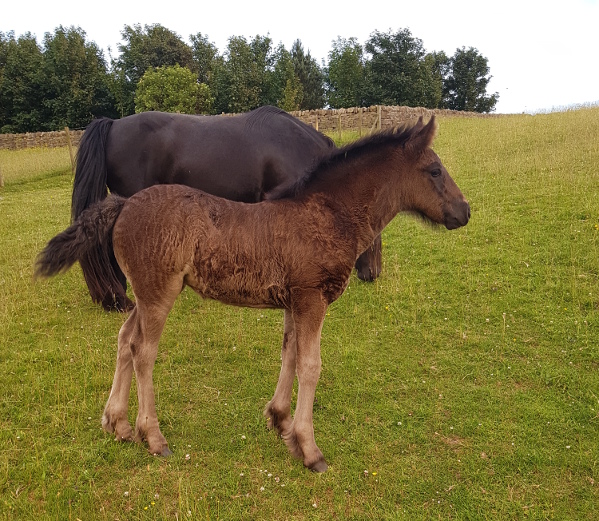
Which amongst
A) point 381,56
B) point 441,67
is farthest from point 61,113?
point 441,67

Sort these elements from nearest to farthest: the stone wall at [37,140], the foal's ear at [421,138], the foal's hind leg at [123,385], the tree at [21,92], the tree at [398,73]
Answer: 1. the foal's ear at [421,138]
2. the foal's hind leg at [123,385]
3. the stone wall at [37,140]
4. the tree at [21,92]
5. the tree at [398,73]

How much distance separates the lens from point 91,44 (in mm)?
47406

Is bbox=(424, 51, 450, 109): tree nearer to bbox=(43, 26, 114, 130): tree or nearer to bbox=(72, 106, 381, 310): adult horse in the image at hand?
bbox=(43, 26, 114, 130): tree

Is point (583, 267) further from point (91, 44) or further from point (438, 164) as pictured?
point (91, 44)

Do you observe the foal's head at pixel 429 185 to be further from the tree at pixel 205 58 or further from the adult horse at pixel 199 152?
the tree at pixel 205 58

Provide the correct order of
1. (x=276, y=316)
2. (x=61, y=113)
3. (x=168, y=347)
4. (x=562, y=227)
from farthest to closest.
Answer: (x=61, y=113) < (x=562, y=227) < (x=276, y=316) < (x=168, y=347)

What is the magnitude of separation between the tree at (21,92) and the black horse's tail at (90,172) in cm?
4325

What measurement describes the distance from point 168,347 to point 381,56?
50.0 m

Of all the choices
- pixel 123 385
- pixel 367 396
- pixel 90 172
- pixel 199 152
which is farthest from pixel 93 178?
pixel 367 396

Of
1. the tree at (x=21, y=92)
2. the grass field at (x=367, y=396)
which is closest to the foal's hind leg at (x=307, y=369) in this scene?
the grass field at (x=367, y=396)

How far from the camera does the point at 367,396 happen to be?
459 centimetres

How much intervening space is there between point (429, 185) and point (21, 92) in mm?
49177

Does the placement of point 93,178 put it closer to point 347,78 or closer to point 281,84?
point 281,84

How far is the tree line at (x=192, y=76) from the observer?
4241cm
